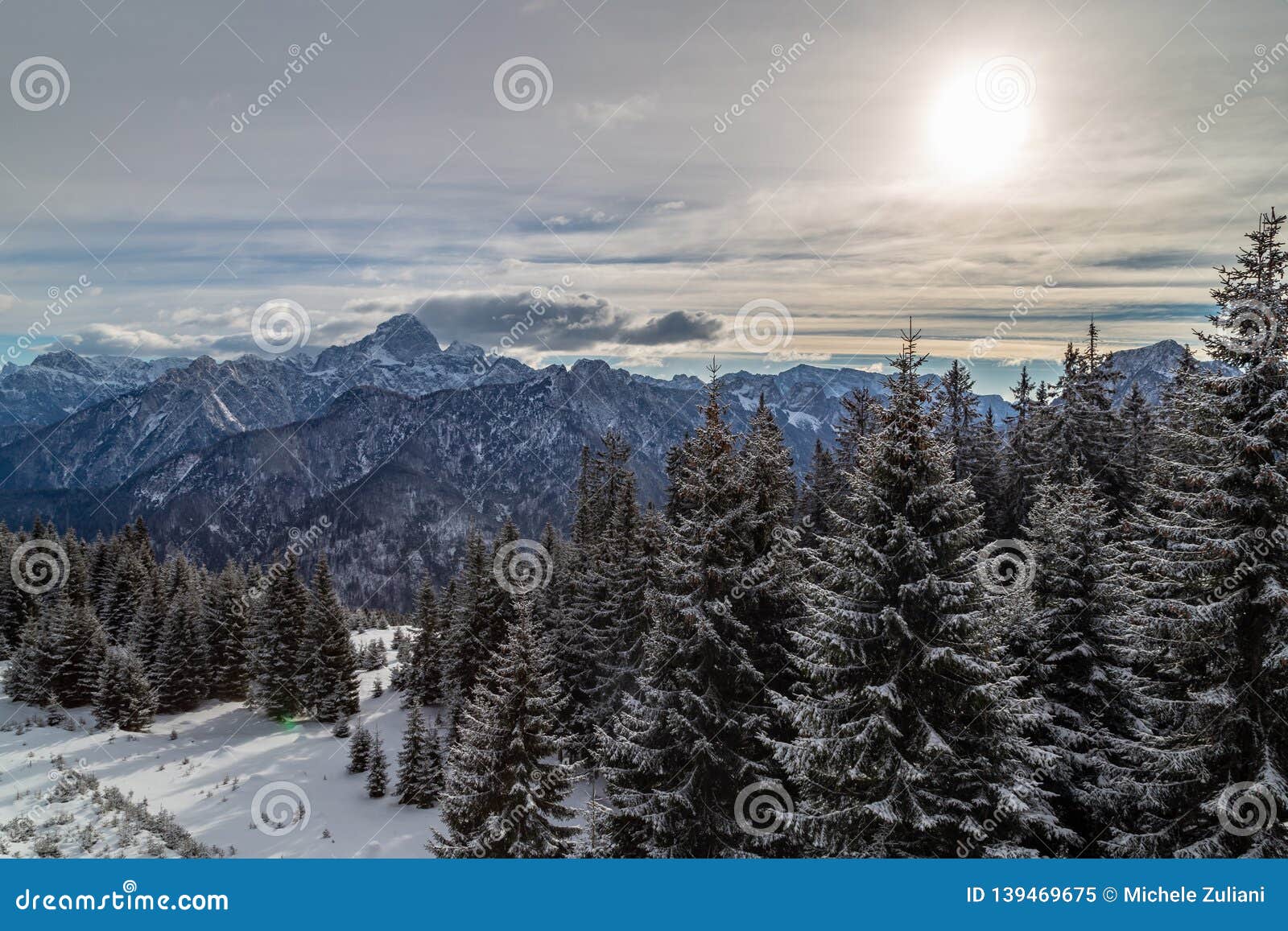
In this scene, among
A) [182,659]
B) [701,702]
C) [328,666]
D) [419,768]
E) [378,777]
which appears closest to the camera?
[701,702]

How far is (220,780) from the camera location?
32.7 meters

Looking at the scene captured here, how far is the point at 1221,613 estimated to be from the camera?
39.6ft

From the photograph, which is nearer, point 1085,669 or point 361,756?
point 1085,669

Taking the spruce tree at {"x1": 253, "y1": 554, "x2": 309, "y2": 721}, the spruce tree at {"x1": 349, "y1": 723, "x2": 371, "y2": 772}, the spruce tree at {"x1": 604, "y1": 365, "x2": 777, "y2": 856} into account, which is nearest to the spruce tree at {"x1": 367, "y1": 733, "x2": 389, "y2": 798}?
the spruce tree at {"x1": 349, "y1": 723, "x2": 371, "y2": 772}

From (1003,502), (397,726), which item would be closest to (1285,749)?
(1003,502)

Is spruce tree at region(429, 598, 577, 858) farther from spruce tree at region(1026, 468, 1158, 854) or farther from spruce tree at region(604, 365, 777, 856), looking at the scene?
spruce tree at region(1026, 468, 1158, 854)

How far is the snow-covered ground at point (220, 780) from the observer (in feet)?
75.3

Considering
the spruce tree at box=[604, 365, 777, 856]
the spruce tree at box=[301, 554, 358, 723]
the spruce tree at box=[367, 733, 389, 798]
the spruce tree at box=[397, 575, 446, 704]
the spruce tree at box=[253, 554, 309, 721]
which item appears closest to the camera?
the spruce tree at box=[604, 365, 777, 856]

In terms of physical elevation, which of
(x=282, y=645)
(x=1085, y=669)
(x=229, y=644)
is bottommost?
(x=229, y=644)

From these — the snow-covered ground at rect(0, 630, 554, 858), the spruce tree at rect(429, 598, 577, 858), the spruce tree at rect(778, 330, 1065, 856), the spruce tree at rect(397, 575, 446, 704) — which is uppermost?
the spruce tree at rect(778, 330, 1065, 856)

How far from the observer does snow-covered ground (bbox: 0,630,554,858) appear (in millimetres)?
22953

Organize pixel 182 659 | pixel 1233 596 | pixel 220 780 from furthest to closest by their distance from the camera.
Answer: pixel 182 659
pixel 220 780
pixel 1233 596

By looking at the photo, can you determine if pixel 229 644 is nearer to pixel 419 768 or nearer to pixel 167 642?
pixel 167 642

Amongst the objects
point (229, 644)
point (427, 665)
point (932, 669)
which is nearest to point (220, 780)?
point (427, 665)
